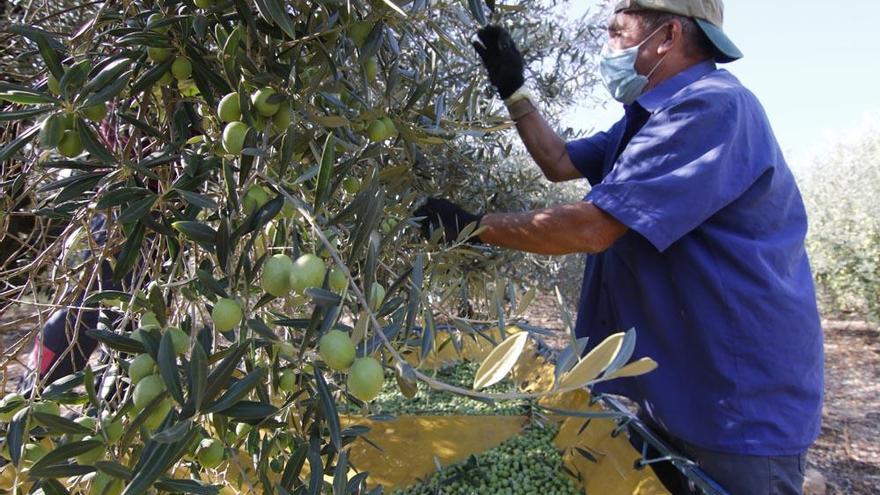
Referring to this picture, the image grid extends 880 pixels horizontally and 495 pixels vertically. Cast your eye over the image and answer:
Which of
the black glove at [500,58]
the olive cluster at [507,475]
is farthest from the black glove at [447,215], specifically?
the olive cluster at [507,475]

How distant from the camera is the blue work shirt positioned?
60.0 inches

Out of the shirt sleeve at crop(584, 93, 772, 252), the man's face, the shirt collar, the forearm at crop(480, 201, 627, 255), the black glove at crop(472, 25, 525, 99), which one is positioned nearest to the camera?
the shirt sleeve at crop(584, 93, 772, 252)

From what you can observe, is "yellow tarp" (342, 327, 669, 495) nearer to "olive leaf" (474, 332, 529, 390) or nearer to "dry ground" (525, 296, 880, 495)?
"dry ground" (525, 296, 880, 495)

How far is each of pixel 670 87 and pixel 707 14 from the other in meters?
0.28

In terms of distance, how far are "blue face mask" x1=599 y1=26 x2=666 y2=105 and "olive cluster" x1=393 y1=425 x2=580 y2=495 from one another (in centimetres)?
149

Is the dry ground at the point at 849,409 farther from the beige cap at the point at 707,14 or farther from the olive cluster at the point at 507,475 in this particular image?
the beige cap at the point at 707,14

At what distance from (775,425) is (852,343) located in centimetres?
727

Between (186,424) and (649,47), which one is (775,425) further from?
(186,424)

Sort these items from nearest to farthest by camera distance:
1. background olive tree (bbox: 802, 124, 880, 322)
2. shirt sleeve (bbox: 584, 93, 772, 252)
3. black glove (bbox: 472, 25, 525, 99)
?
shirt sleeve (bbox: 584, 93, 772, 252) < black glove (bbox: 472, 25, 525, 99) < background olive tree (bbox: 802, 124, 880, 322)

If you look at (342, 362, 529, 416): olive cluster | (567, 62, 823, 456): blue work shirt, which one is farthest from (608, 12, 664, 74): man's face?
(342, 362, 529, 416): olive cluster

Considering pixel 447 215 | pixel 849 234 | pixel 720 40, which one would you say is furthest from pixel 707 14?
pixel 849 234

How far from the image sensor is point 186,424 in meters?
0.51

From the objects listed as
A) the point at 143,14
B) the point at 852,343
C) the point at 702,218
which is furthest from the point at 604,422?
the point at 852,343

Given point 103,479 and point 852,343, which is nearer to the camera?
point 103,479
